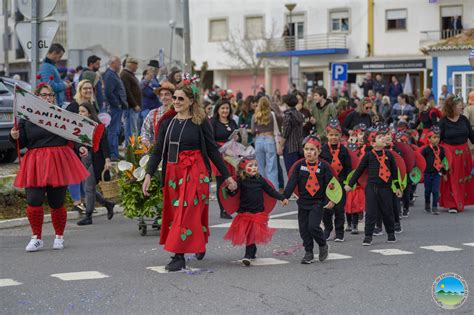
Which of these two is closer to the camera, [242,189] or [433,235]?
[242,189]

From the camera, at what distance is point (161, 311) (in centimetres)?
761

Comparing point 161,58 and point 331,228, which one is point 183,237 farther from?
point 161,58

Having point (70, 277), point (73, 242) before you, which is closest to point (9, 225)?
point (73, 242)

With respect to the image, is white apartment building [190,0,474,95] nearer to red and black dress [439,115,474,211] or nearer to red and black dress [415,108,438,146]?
red and black dress [415,108,438,146]

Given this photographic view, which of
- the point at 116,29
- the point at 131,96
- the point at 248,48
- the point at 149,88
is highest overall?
the point at 248,48

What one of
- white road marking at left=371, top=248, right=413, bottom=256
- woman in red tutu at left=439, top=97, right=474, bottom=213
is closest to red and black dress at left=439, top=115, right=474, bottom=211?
woman in red tutu at left=439, top=97, right=474, bottom=213

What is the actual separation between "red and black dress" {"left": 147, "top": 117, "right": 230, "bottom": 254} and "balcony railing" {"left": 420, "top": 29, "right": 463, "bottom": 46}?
4217 centimetres

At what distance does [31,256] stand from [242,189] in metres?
2.38

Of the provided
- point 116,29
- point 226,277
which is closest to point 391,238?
point 226,277

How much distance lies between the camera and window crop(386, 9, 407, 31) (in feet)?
170

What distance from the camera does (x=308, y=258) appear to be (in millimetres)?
10016

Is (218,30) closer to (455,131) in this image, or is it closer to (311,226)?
(455,131)

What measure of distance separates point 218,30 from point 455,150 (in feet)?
151

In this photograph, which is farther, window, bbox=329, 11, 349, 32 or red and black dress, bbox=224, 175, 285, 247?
window, bbox=329, 11, 349, 32
